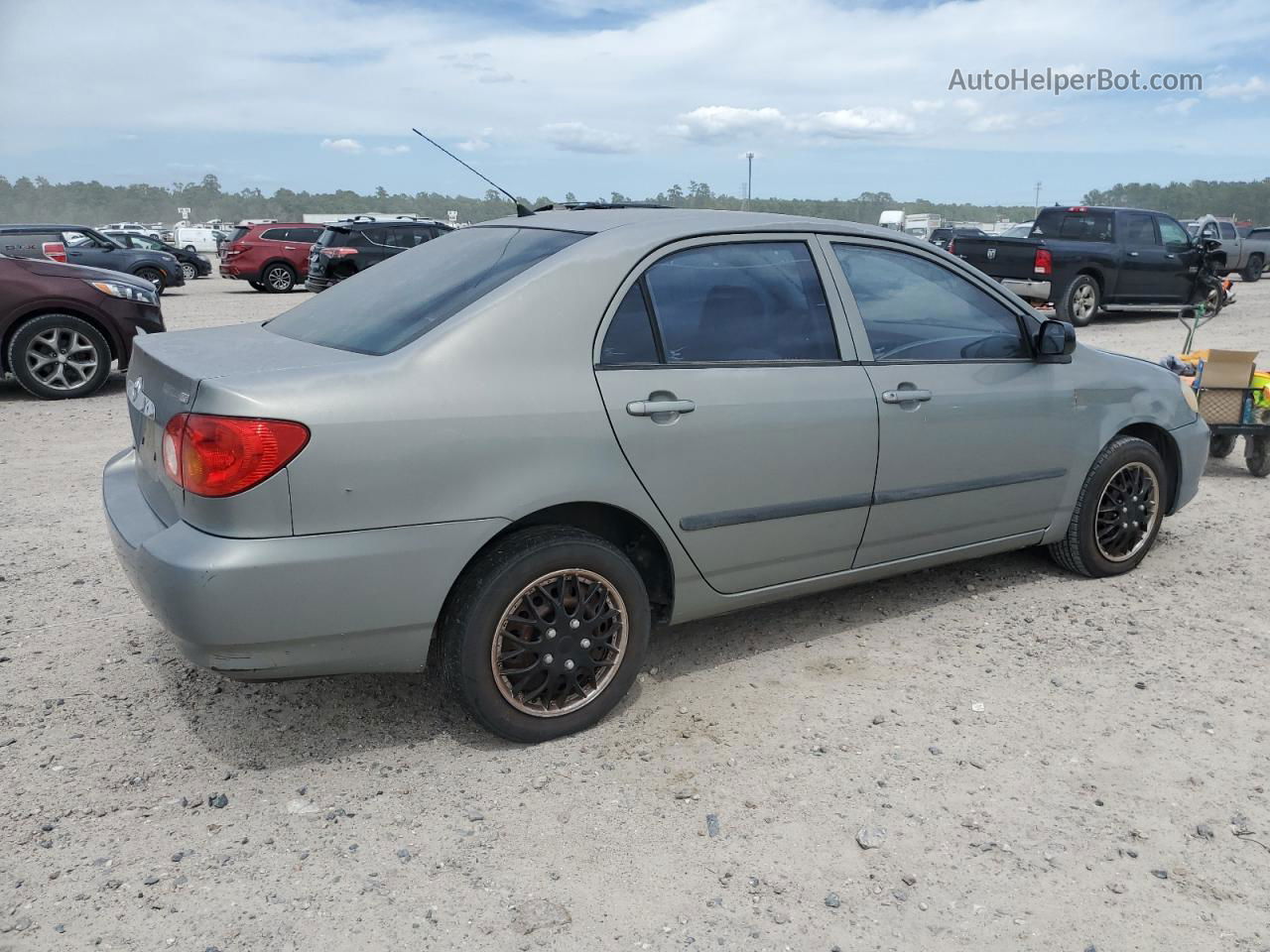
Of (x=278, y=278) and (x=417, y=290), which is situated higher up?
(x=417, y=290)

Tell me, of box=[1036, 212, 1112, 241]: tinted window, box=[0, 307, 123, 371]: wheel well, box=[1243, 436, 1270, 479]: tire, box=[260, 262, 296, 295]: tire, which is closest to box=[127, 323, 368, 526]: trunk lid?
box=[1243, 436, 1270, 479]: tire

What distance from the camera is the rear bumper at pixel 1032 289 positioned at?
615 inches

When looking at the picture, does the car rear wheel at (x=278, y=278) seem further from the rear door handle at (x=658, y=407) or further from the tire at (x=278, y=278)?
the rear door handle at (x=658, y=407)

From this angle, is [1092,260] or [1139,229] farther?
[1139,229]

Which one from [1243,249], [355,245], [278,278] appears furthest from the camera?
[1243,249]

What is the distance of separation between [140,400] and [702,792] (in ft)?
6.98

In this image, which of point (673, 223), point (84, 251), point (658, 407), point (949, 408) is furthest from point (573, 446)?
point (84, 251)

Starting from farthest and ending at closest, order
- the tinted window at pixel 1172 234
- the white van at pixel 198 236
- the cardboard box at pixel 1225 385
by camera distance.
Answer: the white van at pixel 198 236
the tinted window at pixel 1172 234
the cardboard box at pixel 1225 385

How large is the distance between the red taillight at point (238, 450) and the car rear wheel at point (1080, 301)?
49.8ft

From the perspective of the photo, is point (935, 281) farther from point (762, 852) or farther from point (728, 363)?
point (762, 852)

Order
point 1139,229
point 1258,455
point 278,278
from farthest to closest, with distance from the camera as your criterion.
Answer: point 278,278
point 1139,229
point 1258,455

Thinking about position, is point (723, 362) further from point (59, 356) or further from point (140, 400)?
point (59, 356)

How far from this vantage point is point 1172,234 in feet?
56.2

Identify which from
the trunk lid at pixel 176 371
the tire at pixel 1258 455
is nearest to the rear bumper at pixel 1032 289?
the tire at pixel 1258 455
